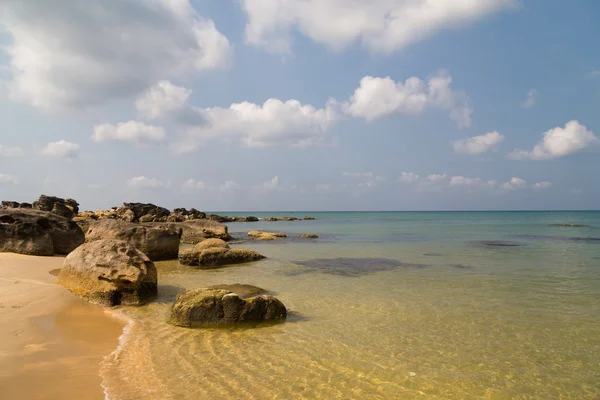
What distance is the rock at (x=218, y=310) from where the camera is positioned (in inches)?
316

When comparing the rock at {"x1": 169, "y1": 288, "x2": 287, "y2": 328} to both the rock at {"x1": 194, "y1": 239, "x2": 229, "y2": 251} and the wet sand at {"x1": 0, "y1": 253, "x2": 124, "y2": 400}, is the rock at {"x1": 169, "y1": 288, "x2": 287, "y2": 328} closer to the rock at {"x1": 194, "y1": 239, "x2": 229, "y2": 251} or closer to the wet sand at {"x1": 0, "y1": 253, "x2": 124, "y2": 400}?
the wet sand at {"x1": 0, "y1": 253, "x2": 124, "y2": 400}

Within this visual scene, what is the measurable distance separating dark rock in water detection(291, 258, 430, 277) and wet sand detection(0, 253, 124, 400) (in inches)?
339

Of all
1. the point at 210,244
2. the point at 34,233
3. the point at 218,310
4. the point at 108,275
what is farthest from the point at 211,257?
the point at 218,310

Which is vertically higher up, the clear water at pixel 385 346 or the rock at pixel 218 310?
the rock at pixel 218 310

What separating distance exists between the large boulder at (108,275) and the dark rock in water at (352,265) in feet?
22.1

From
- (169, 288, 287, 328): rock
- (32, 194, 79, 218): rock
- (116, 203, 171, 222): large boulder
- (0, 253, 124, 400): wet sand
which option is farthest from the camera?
(116, 203, 171, 222): large boulder

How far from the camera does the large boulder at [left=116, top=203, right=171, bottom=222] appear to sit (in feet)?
192

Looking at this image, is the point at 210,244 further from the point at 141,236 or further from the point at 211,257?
the point at 141,236

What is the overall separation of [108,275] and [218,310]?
3.85 meters

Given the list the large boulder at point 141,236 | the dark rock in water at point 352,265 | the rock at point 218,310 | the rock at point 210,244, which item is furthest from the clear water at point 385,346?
the large boulder at point 141,236

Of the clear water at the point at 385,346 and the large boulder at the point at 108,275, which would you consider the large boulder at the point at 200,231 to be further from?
the large boulder at the point at 108,275

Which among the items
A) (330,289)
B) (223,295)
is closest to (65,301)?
(223,295)

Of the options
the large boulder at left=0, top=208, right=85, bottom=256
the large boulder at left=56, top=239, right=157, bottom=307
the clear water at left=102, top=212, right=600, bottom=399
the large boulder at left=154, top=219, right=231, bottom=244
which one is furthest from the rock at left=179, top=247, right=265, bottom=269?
the large boulder at left=154, top=219, right=231, bottom=244

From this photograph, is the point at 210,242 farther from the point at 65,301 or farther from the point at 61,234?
the point at 65,301
